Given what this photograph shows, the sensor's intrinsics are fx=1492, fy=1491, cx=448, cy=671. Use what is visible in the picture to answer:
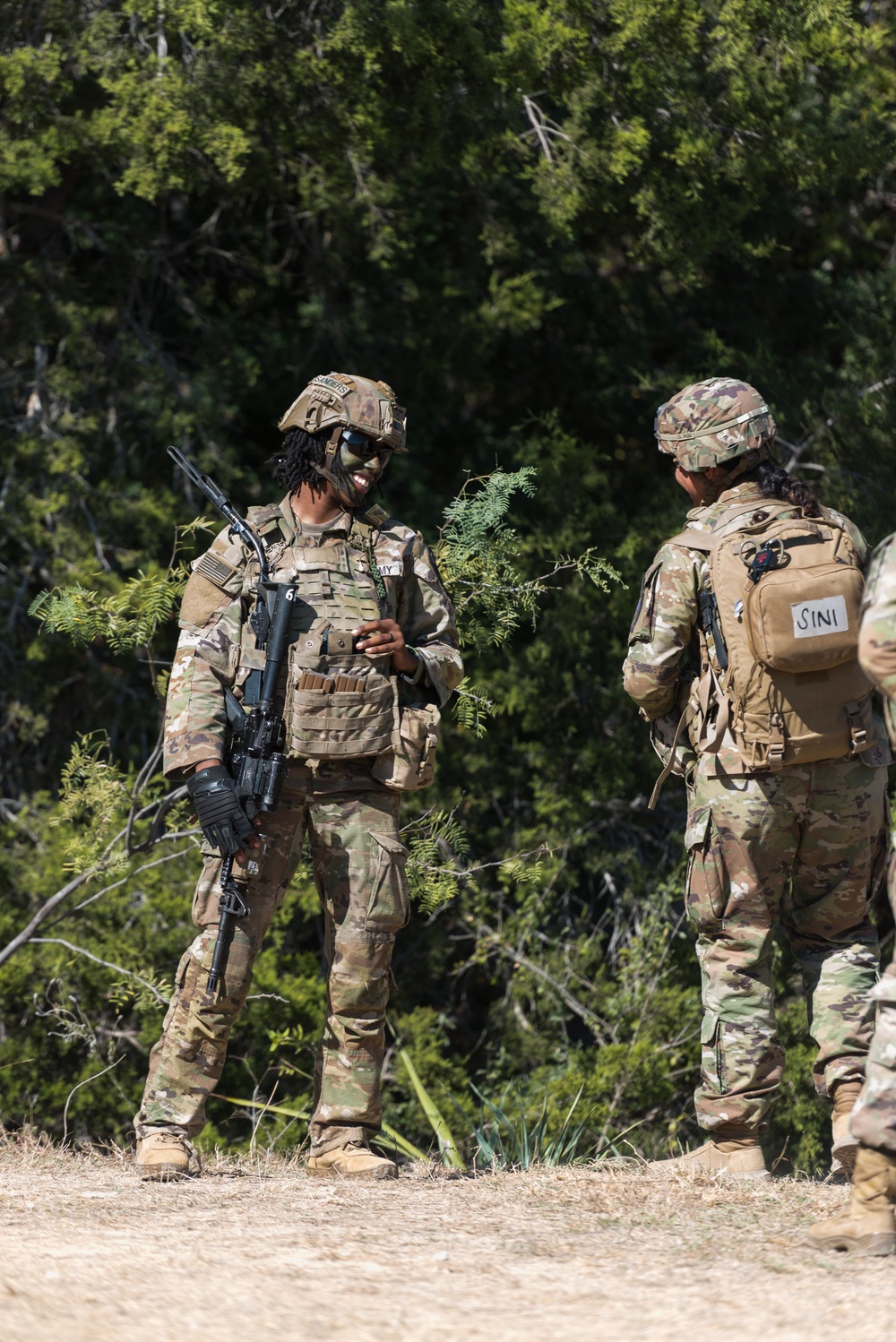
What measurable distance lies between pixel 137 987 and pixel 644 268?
541 cm

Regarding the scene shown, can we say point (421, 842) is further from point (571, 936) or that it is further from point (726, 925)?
point (571, 936)

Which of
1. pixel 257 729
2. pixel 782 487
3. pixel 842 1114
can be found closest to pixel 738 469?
pixel 782 487

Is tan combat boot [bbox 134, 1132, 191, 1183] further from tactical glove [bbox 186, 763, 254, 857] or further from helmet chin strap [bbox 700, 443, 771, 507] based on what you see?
helmet chin strap [bbox 700, 443, 771, 507]

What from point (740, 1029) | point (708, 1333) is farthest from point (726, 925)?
point (708, 1333)

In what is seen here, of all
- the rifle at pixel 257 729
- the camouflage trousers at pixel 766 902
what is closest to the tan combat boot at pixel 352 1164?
the rifle at pixel 257 729

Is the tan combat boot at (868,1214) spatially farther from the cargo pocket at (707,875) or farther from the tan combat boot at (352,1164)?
the tan combat boot at (352,1164)

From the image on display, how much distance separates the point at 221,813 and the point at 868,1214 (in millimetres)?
1888

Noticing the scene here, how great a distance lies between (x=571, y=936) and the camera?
27.9ft

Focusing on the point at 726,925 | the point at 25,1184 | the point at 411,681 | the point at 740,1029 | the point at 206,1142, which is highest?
the point at 411,681

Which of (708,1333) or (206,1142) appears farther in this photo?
(206,1142)

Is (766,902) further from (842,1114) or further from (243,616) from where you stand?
(243,616)

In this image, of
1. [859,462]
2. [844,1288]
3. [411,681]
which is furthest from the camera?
[859,462]

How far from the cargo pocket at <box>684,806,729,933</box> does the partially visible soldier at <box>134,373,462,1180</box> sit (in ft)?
2.56

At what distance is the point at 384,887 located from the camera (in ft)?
13.7
